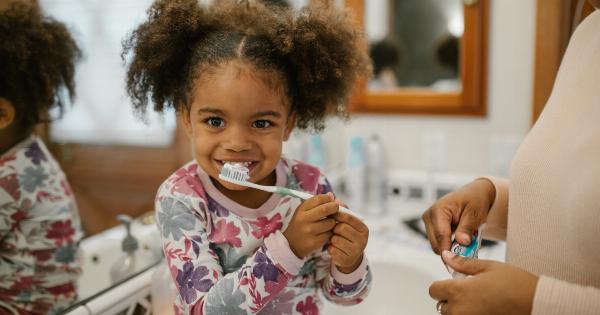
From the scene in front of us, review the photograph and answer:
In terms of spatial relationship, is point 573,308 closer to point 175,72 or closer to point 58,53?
point 175,72

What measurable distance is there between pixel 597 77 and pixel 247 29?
48 centimetres

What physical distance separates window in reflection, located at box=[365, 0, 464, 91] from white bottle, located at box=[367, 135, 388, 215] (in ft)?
0.76

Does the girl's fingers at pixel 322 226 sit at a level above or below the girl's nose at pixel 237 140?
below

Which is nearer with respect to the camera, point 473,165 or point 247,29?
point 247,29

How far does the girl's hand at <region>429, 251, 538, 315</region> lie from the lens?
540 mm

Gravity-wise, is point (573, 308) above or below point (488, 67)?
below

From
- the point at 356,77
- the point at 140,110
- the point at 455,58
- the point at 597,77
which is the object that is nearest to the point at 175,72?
the point at 140,110

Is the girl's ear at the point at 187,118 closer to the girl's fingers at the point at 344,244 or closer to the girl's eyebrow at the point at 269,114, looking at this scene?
the girl's eyebrow at the point at 269,114

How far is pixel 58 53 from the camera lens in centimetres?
76

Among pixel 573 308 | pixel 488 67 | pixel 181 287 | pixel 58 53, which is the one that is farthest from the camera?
pixel 488 67

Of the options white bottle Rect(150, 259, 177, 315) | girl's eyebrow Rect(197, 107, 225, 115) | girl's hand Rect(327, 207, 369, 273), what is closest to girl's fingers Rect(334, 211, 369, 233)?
girl's hand Rect(327, 207, 369, 273)

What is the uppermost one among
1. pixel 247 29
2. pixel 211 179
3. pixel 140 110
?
pixel 247 29

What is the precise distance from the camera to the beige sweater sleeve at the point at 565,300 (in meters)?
0.52

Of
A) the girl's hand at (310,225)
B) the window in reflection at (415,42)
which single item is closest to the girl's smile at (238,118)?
the girl's hand at (310,225)
